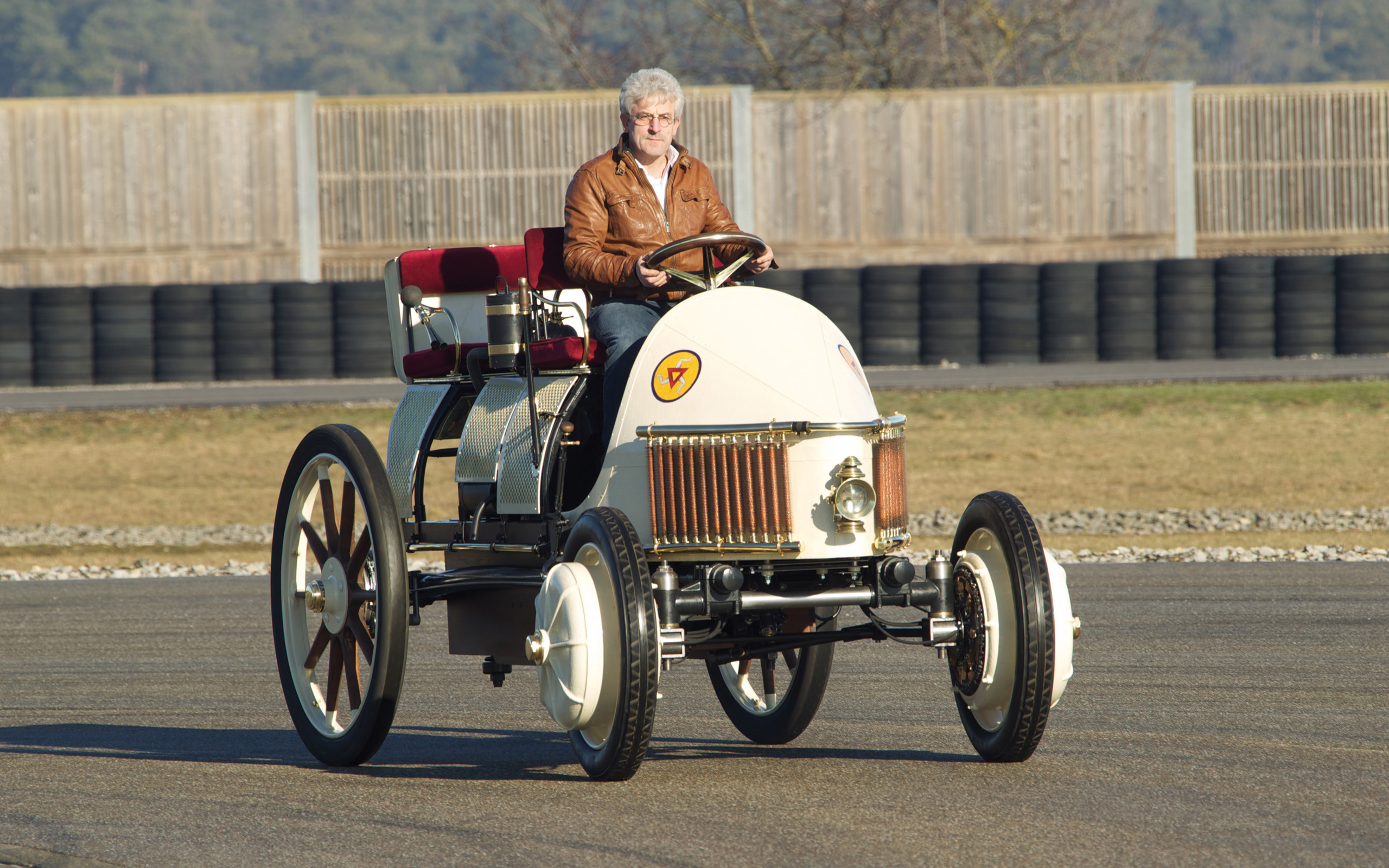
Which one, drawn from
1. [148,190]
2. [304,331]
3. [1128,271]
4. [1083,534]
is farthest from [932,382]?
[148,190]

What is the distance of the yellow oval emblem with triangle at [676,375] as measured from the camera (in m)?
5.36

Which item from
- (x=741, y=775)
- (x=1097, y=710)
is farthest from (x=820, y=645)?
(x=1097, y=710)

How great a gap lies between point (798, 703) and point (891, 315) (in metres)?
17.7

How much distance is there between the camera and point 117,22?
Answer: 533ft

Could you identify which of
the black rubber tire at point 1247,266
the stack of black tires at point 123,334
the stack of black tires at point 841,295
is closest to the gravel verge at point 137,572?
the stack of black tires at point 123,334

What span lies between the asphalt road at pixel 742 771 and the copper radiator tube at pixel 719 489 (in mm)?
787

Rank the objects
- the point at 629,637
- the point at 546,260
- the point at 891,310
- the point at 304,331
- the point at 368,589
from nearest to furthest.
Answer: the point at 629,637 < the point at 368,589 < the point at 546,260 < the point at 891,310 < the point at 304,331

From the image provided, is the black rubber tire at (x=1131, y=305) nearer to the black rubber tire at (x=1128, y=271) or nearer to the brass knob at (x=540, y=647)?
the black rubber tire at (x=1128, y=271)

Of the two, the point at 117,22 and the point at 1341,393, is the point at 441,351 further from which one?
the point at 117,22

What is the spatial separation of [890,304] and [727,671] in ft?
56.7

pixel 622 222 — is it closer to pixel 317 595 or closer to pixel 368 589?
pixel 368 589

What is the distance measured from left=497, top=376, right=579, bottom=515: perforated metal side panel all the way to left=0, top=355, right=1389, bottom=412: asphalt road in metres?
15.5

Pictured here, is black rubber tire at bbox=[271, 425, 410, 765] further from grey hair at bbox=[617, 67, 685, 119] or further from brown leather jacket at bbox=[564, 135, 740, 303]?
grey hair at bbox=[617, 67, 685, 119]

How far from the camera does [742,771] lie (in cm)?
557
